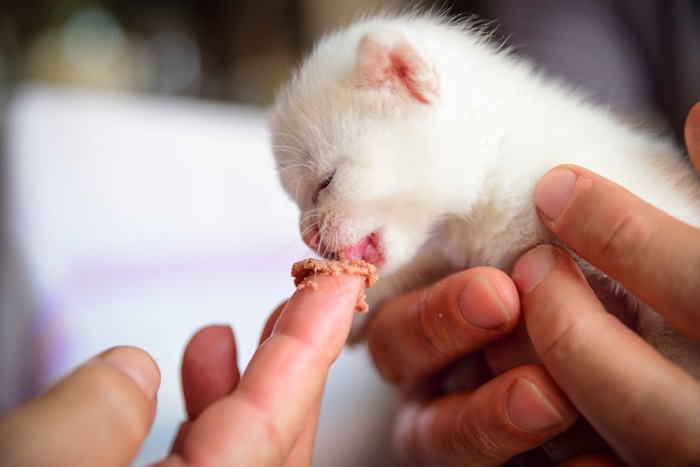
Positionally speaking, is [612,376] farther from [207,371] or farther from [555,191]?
[207,371]

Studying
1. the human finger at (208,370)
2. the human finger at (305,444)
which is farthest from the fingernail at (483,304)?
the human finger at (208,370)

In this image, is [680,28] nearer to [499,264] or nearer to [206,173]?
[499,264]

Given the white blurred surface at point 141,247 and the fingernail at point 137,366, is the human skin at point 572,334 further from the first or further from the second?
the white blurred surface at point 141,247

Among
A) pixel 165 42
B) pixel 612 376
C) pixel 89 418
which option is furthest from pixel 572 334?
pixel 165 42

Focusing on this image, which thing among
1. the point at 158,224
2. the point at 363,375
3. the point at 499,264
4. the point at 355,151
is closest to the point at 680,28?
the point at 499,264

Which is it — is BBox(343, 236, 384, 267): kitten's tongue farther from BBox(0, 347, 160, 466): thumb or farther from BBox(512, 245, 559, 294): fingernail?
BBox(0, 347, 160, 466): thumb
